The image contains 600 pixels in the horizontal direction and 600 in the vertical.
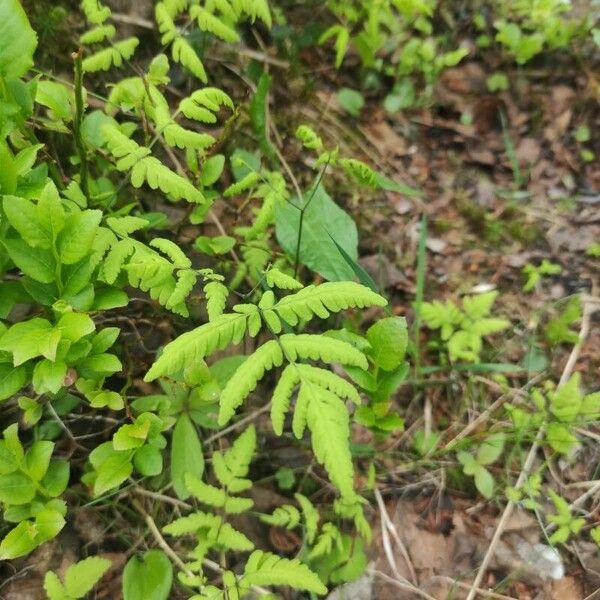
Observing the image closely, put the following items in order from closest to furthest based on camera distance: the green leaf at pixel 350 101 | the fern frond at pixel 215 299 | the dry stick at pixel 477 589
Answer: the fern frond at pixel 215 299 < the dry stick at pixel 477 589 < the green leaf at pixel 350 101

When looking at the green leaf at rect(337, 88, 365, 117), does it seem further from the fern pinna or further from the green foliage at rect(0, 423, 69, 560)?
the green foliage at rect(0, 423, 69, 560)

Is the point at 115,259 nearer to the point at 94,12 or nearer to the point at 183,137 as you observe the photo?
the point at 183,137

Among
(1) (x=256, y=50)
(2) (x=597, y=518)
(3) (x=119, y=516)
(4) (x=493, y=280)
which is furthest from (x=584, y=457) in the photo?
(1) (x=256, y=50)

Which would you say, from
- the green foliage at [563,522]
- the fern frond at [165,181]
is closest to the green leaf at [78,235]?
the fern frond at [165,181]

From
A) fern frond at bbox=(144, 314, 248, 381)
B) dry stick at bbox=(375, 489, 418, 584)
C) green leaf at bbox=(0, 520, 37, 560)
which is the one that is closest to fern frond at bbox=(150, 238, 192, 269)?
fern frond at bbox=(144, 314, 248, 381)

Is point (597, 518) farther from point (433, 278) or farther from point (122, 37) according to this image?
point (122, 37)

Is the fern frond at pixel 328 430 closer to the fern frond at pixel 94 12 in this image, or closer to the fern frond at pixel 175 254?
the fern frond at pixel 175 254

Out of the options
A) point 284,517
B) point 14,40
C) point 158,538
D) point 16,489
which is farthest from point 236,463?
point 14,40
